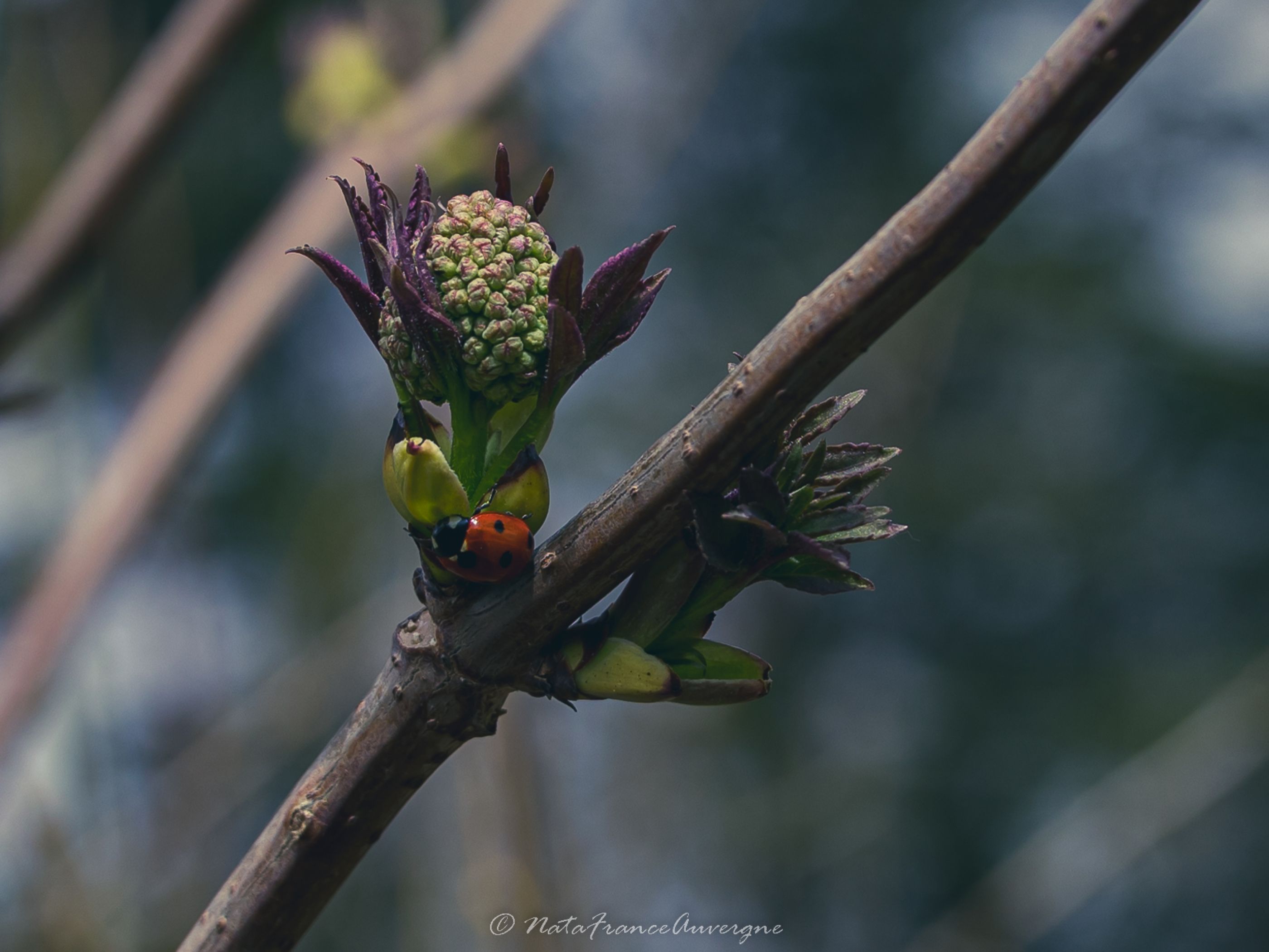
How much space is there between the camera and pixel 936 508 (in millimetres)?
9352

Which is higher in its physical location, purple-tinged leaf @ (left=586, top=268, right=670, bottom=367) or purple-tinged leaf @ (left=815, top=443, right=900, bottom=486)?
purple-tinged leaf @ (left=586, top=268, right=670, bottom=367)

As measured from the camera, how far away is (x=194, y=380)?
2.67 meters

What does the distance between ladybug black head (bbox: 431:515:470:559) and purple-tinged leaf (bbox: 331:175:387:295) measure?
0.62 ft

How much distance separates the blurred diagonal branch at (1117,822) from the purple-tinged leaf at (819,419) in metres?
6.60

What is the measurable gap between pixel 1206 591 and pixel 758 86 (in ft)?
22.4

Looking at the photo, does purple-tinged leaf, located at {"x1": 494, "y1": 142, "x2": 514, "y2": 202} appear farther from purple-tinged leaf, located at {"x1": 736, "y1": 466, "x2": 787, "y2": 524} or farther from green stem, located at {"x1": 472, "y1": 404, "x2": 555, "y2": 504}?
purple-tinged leaf, located at {"x1": 736, "y1": 466, "x2": 787, "y2": 524}

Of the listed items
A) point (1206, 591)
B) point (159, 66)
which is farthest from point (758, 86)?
point (159, 66)

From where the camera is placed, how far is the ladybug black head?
0.71 meters

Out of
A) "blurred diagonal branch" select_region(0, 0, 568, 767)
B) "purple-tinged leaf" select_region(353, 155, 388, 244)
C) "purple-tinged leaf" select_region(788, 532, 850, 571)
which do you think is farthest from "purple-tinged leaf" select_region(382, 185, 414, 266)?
"blurred diagonal branch" select_region(0, 0, 568, 767)

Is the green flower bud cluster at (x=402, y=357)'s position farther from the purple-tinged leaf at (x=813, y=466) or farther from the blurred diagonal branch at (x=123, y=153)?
the blurred diagonal branch at (x=123, y=153)

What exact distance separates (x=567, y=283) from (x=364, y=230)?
16 cm

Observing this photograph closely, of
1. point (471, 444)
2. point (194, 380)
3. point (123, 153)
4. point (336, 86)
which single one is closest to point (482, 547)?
point (471, 444)

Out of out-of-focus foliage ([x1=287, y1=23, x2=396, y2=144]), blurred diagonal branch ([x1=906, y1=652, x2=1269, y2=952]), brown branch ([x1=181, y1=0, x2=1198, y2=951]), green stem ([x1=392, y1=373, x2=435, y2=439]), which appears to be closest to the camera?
brown branch ([x1=181, y1=0, x2=1198, y2=951])

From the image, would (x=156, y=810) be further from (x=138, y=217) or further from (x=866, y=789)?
(x=866, y=789)
